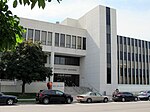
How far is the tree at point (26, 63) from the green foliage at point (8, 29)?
29432 millimetres

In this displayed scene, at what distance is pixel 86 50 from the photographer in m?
49.4

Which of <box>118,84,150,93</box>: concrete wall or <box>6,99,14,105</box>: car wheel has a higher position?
<box>118,84,150,93</box>: concrete wall

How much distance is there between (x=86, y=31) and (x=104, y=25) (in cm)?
463

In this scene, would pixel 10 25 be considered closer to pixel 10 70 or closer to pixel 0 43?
pixel 0 43

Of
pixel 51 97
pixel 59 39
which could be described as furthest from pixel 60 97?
pixel 59 39

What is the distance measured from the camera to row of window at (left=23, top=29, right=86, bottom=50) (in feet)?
146

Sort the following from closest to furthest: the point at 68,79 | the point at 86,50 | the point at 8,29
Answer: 1. the point at 8,29
2. the point at 86,50
3. the point at 68,79

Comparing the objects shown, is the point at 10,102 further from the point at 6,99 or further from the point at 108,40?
the point at 108,40

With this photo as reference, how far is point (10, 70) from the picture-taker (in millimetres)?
32656

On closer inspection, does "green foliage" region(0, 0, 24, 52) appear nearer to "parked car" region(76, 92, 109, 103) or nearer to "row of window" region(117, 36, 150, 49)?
"parked car" region(76, 92, 109, 103)

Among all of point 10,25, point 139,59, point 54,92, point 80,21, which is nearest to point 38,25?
point 80,21

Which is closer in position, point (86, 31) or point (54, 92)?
point (54, 92)

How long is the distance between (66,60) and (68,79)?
12.9 feet

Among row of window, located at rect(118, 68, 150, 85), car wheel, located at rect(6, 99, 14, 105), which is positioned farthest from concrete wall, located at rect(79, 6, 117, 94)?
car wheel, located at rect(6, 99, 14, 105)
